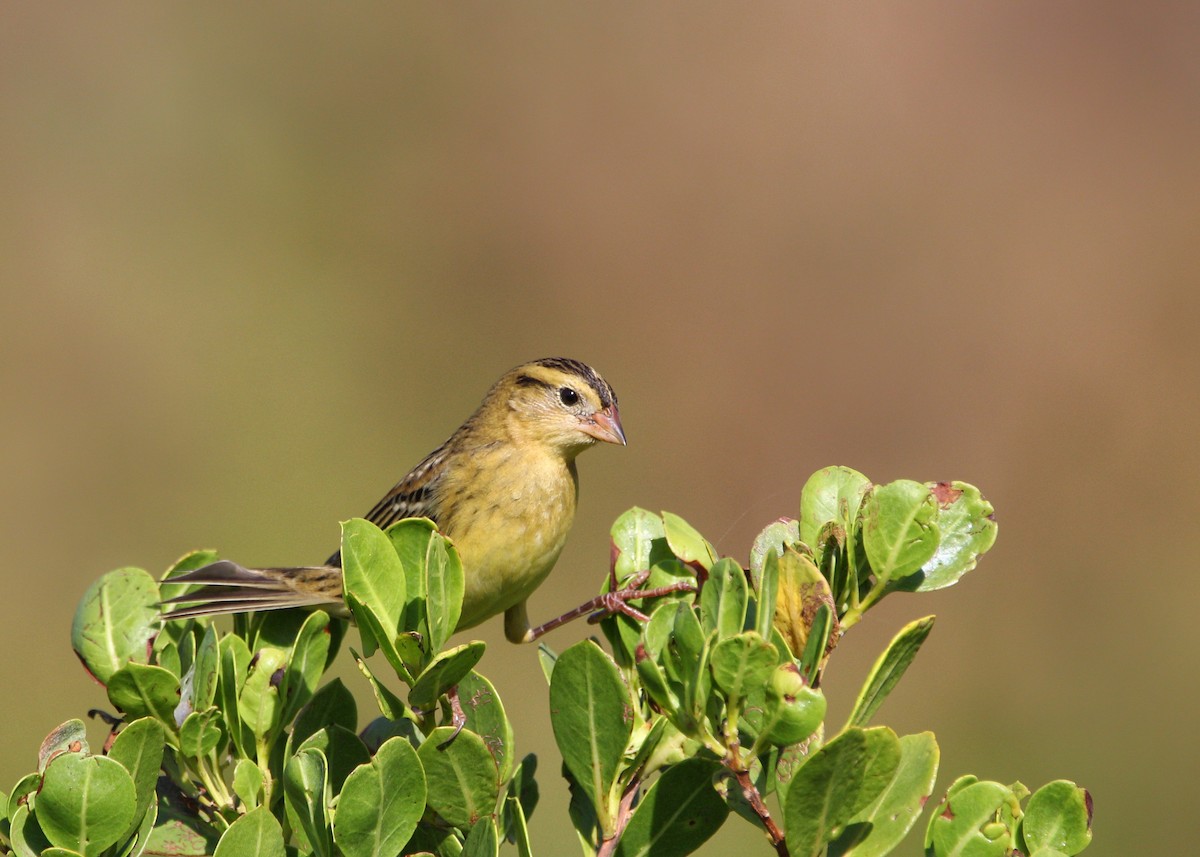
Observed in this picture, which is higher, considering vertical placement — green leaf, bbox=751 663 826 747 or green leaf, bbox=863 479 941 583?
green leaf, bbox=863 479 941 583

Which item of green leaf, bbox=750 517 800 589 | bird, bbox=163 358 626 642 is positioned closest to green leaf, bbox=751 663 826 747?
green leaf, bbox=750 517 800 589

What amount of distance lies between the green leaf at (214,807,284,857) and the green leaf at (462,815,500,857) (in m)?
0.30

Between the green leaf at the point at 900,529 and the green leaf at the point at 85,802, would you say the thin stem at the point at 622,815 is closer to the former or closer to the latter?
the green leaf at the point at 900,529

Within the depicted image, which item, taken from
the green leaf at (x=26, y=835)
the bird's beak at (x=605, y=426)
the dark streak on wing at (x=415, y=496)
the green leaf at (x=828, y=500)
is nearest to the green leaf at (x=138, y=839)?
the green leaf at (x=26, y=835)

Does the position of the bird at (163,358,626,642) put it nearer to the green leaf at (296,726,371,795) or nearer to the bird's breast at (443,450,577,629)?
the bird's breast at (443,450,577,629)

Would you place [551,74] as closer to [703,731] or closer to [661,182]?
[661,182]

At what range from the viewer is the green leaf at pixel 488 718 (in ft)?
7.82

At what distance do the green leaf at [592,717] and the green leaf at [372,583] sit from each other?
30cm

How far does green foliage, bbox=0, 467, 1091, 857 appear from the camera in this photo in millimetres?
2062

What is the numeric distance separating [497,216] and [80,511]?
15.3 ft

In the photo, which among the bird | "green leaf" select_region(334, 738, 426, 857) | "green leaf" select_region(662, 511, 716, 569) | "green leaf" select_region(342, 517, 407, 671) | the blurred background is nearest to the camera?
"green leaf" select_region(334, 738, 426, 857)

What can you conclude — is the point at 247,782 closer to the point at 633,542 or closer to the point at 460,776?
the point at 460,776

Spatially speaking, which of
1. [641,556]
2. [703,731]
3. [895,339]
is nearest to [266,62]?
[895,339]

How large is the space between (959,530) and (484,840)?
1.06m
